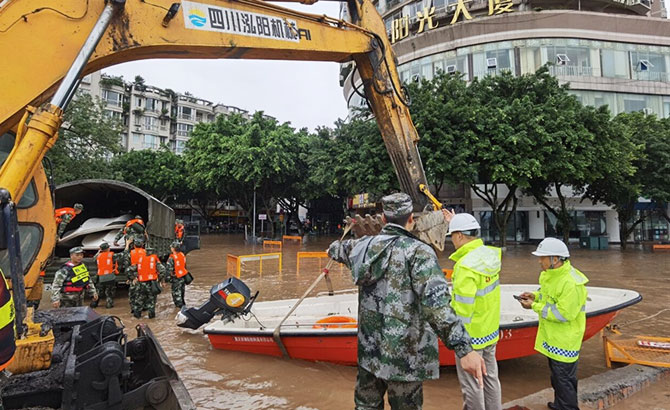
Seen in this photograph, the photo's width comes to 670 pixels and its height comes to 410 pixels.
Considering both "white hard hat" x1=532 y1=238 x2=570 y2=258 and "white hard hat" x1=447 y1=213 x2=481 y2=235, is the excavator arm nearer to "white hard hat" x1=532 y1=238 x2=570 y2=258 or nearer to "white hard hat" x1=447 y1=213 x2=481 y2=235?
"white hard hat" x1=447 y1=213 x2=481 y2=235

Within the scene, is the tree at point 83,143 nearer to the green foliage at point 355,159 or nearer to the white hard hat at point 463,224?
the green foliage at point 355,159

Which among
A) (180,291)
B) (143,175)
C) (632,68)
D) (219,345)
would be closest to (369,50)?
(219,345)

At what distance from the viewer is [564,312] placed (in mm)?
3154

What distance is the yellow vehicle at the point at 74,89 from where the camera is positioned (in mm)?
2570

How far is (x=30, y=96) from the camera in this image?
3.09 m

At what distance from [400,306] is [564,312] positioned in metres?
1.83

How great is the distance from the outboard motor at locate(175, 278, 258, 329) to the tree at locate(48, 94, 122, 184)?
15.9 meters

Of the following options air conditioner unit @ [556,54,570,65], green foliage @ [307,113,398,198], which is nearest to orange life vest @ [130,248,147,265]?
green foliage @ [307,113,398,198]

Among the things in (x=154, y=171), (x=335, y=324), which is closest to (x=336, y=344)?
(x=335, y=324)

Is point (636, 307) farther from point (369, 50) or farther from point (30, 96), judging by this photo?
point (30, 96)

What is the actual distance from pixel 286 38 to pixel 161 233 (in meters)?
8.01

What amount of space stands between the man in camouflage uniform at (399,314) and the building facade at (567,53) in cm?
2419

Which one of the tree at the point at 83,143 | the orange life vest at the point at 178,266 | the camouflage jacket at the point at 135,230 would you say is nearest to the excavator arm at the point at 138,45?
the orange life vest at the point at 178,266

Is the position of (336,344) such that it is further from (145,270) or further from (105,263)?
(105,263)
